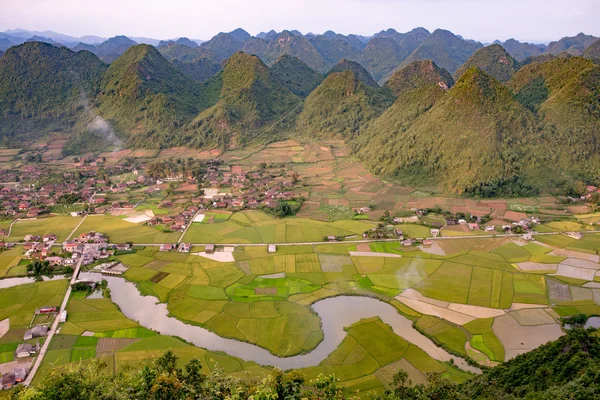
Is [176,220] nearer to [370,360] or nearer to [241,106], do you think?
[370,360]

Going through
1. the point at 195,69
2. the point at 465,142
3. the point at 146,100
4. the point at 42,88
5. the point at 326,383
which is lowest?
the point at 326,383

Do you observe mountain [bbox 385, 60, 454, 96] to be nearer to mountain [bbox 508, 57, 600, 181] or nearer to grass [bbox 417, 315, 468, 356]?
mountain [bbox 508, 57, 600, 181]

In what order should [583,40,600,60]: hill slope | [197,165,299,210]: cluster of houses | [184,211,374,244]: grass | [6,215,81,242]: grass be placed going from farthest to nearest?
[583,40,600,60]: hill slope, [197,165,299,210]: cluster of houses, [6,215,81,242]: grass, [184,211,374,244]: grass

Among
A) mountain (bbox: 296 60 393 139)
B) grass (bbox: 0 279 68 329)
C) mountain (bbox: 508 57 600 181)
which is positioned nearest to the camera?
grass (bbox: 0 279 68 329)

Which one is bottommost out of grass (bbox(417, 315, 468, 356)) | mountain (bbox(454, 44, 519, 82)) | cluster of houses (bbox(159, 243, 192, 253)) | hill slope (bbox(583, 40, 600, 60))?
cluster of houses (bbox(159, 243, 192, 253))

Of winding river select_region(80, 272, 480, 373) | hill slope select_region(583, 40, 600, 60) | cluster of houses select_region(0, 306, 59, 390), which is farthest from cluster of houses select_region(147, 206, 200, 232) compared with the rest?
hill slope select_region(583, 40, 600, 60)

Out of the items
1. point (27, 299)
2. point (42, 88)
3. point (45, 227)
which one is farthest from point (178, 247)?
point (42, 88)

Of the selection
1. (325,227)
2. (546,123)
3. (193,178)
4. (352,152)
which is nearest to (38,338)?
(325,227)
